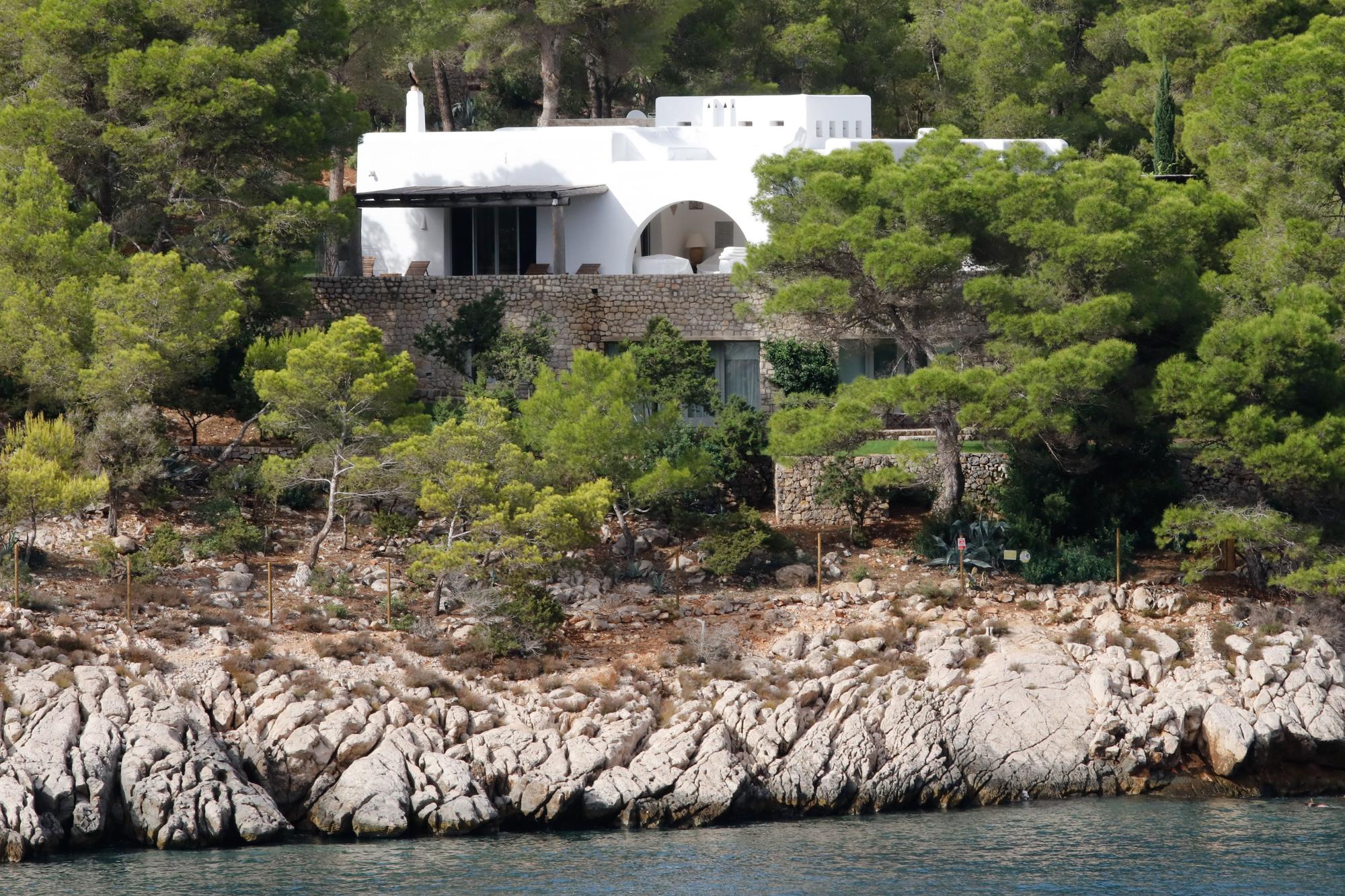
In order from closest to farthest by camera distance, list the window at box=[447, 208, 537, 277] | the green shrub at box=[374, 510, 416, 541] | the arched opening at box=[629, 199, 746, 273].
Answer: the green shrub at box=[374, 510, 416, 541], the window at box=[447, 208, 537, 277], the arched opening at box=[629, 199, 746, 273]

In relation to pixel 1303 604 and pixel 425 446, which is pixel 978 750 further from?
pixel 425 446

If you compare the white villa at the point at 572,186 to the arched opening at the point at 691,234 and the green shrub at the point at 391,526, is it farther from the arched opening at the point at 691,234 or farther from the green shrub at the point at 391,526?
the green shrub at the point at 391,526

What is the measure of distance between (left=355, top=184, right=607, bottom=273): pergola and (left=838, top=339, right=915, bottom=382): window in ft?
22.7

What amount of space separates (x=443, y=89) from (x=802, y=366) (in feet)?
71.4

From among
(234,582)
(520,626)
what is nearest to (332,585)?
(234,582)

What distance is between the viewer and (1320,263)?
42.4 meters

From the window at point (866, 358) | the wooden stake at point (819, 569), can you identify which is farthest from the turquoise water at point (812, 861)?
the window at point (866, 358)

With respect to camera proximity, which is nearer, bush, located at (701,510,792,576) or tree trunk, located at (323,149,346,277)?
bush, located at (701,510,792,576)

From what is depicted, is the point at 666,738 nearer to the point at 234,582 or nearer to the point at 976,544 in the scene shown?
the point at 976,544

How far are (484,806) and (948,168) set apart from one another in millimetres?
15996

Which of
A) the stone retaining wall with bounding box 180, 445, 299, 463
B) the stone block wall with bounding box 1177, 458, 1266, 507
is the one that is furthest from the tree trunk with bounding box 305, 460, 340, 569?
the stone block wall with bounding box 1177, 458, 1266, 507

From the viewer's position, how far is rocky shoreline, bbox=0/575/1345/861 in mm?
34000

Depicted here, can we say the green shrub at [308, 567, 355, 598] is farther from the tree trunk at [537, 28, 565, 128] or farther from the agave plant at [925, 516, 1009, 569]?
the tree trunk at [537, 28, 565, 128]

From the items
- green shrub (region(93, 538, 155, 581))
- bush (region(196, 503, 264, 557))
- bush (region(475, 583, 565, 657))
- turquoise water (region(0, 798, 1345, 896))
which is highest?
bush (region(196, 503, 264, 557))
